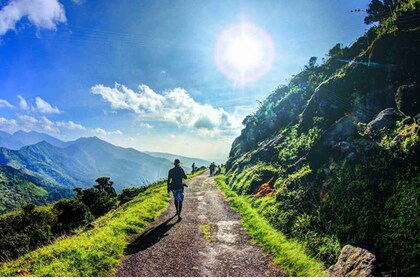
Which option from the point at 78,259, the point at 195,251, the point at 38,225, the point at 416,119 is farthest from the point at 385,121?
the point at 38,225

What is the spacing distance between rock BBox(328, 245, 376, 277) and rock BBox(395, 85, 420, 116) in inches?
275

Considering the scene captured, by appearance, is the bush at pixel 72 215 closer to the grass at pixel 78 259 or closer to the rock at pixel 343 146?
the grass at pixel 78 259

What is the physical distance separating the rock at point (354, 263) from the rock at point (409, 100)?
6.99 metres

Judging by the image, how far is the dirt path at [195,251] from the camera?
9.84m

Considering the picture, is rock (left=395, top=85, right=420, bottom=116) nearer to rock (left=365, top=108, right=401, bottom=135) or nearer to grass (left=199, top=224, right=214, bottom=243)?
rock (left=365, top=108, right=401, bottom=135)

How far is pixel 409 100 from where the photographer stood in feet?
41.5

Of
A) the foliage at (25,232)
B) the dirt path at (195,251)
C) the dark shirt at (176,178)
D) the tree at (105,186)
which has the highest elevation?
the dark shirt at (176,178)

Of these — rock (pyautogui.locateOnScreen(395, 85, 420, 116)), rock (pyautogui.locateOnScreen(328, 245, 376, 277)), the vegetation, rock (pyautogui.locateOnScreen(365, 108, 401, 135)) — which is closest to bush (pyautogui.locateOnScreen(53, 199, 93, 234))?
the vegetation

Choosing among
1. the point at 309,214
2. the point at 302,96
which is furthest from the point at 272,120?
the point at 309,214

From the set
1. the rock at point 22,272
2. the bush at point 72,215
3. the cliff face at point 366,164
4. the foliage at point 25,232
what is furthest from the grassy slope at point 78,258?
the bush at point 72,215

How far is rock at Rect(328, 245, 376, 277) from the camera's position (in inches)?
318

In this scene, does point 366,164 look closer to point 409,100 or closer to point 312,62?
point 409,100

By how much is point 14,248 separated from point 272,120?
33.9 metres

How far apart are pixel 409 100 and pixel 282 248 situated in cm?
843
